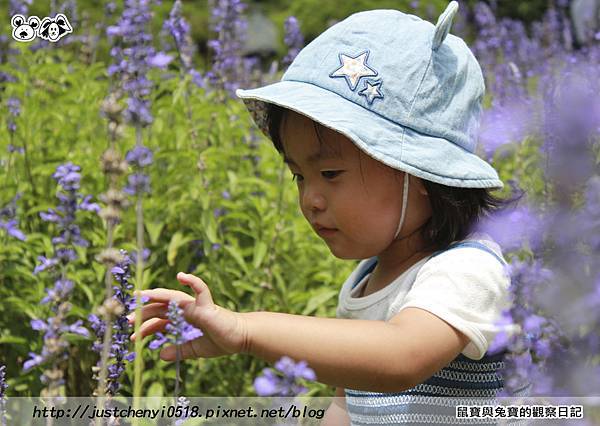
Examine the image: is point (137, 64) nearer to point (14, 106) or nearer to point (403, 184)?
point (403, 184)

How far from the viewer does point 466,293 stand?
190cm

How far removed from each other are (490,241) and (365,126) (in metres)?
0.44

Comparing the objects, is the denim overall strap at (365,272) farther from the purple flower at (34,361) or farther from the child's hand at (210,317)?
the purple flower at (34,361)

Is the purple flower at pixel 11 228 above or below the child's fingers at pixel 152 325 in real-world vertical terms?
below

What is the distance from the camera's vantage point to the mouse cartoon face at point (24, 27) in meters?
3.59

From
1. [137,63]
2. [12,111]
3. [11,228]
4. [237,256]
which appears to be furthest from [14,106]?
[137,63]

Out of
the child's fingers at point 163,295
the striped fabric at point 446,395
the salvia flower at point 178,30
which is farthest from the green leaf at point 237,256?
the child's fingers at point 163,295

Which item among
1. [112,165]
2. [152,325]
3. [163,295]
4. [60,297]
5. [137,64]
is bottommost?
[152,325]

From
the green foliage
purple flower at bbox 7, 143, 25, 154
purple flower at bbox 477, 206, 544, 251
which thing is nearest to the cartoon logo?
the green foliage

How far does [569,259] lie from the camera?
124 cm

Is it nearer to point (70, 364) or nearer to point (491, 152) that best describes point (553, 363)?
point (70, 364)

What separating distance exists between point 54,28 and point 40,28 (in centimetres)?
13

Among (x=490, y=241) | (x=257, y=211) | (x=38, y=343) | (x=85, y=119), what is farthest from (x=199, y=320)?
(x=85, y=119)

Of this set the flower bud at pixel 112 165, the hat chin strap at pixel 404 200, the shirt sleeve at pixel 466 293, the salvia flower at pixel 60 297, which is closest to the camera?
the flower bud at pixel 112 165
